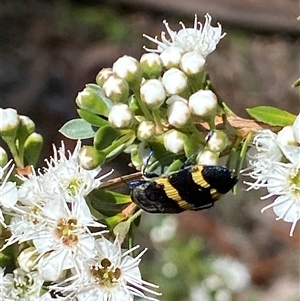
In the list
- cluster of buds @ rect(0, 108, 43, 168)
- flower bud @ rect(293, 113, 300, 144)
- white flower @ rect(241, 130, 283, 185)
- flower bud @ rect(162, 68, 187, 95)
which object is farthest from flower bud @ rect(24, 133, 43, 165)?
flower bud @ rect(293, 113, 300, 144)

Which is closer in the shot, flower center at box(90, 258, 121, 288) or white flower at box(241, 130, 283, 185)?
white flower at box(241, 130, 283, 185)

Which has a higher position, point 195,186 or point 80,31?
point 195,186

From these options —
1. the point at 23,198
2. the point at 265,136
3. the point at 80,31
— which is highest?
the point at 265,136

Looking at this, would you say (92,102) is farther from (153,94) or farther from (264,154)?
(264,154)

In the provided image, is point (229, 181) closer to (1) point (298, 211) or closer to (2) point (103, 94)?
(1) point (298, 211)

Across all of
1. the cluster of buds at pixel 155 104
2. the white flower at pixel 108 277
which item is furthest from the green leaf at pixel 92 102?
the white flower at pixel 108 277

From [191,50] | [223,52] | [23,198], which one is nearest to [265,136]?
[191,50]

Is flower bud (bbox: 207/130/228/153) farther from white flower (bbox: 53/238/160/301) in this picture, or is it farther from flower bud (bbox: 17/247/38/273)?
flower bud (bbox: 17/247/38/273)
